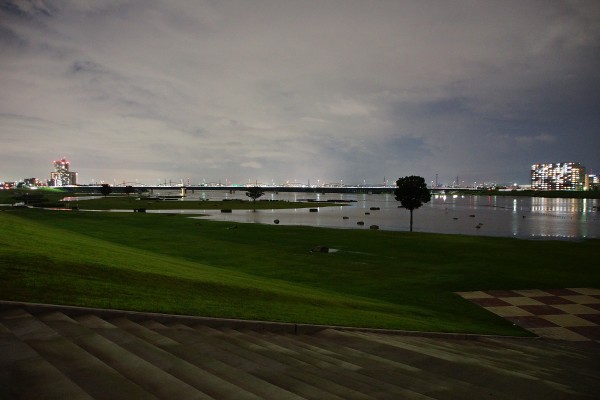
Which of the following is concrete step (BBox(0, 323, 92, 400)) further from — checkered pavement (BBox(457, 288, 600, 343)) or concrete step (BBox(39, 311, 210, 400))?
checkered pavement (BBox(457, 288, 600, 343))

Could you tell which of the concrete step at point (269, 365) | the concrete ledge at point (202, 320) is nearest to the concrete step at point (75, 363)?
the concrete ledge at point (202, 320)

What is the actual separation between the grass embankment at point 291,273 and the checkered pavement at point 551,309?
96 centimetres

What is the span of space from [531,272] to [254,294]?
20.1 meters

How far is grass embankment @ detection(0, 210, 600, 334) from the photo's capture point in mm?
10844

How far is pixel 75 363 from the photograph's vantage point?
577 centimetres

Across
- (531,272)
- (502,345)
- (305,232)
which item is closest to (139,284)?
(502,345)

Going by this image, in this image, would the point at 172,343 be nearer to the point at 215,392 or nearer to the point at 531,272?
the point at 215,392

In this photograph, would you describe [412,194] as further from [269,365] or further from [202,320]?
Answer: [269,365]

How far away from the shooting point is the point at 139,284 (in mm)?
12242

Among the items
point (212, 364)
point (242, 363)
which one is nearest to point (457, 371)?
point (242, 363)

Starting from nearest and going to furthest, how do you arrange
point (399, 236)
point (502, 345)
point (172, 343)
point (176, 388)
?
point (176, 388), point (172, 343), point (502, 345), point (399, 236)

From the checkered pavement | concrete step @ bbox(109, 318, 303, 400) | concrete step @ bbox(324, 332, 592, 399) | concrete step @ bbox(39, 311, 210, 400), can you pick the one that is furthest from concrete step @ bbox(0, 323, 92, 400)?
the checkered pavement

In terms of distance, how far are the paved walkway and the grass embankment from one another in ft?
3.84

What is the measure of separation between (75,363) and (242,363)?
8.93ft
